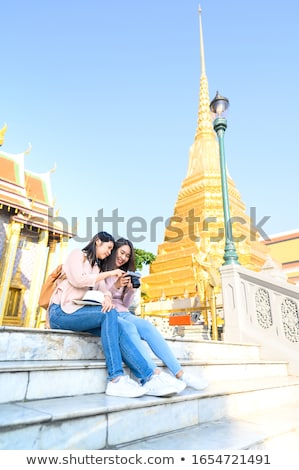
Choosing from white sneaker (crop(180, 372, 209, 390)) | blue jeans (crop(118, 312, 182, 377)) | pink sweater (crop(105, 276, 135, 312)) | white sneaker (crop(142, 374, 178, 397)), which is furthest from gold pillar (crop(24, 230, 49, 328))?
white sneaker (crop(142, 374, 178, 397))

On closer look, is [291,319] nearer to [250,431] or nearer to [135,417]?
[250,431]

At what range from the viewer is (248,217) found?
70.8 feet

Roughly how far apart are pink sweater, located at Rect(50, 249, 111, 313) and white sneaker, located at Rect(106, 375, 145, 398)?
0.64 meters

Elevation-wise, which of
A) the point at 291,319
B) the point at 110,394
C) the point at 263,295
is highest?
the point at 263,295

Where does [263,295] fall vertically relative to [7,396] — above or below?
above

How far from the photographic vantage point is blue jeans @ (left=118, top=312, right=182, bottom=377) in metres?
1.98

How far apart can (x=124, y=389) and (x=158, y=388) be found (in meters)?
0.22

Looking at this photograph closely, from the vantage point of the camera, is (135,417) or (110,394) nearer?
(135,417)

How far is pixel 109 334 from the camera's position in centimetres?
192

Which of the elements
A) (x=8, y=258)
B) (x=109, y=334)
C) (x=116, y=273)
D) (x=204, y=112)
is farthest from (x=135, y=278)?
(x=204, y=112)

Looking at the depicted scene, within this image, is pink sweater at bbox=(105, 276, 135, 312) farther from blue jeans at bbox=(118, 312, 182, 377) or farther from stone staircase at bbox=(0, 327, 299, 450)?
stone staircase at bbox=(0, 327, 299, 450)
